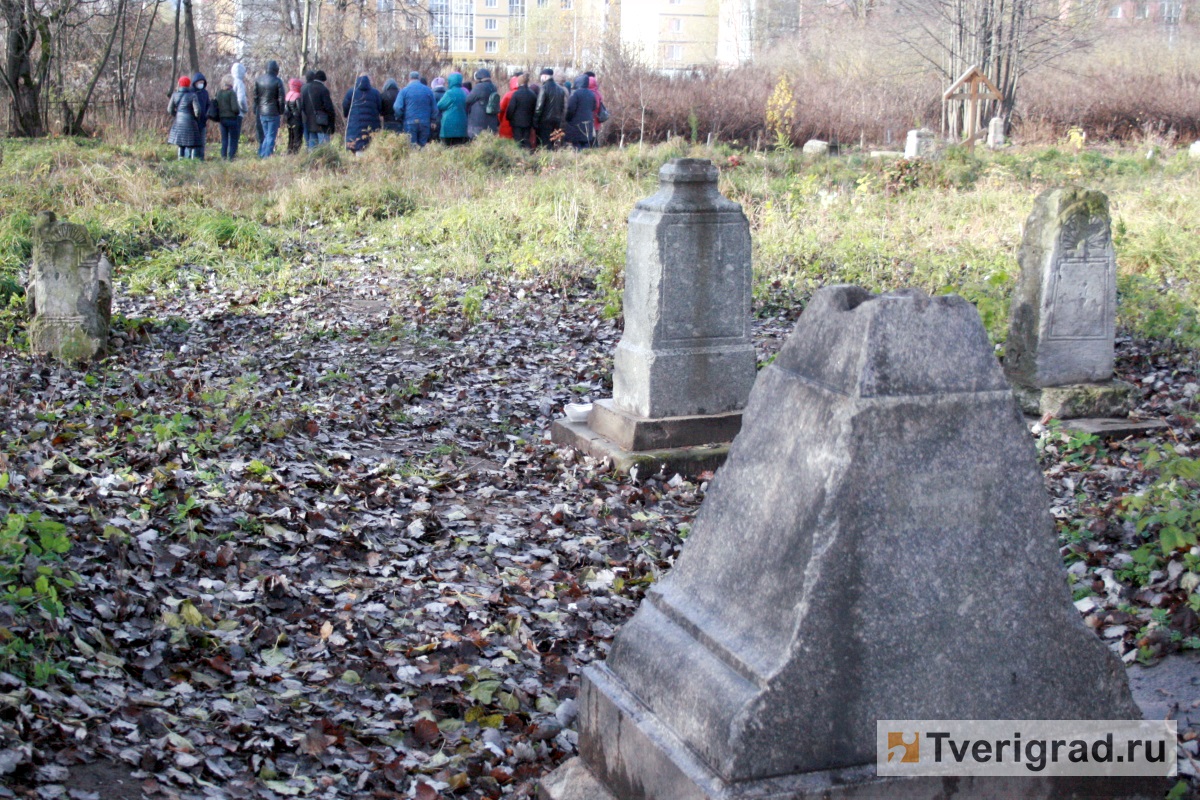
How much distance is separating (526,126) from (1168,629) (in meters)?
18.4

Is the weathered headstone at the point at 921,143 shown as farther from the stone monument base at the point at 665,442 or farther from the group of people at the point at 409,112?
the stone monument base at the point at 665,442

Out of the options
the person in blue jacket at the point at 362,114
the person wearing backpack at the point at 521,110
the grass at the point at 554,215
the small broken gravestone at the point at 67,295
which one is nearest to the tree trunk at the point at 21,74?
the grass at the point at 554,215

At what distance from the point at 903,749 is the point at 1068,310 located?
17.2 feet

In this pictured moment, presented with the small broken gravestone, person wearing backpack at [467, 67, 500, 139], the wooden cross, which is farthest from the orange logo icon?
the wooden cross

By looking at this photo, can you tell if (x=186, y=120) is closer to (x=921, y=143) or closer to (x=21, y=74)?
(x=21, y=74)

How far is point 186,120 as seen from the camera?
2098 cm

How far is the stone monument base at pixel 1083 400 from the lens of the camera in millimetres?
6840

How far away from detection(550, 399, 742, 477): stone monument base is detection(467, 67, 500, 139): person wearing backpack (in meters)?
15.5

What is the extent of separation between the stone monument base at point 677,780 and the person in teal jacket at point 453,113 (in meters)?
18.1

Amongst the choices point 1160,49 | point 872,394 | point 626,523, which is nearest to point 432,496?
point 626,523

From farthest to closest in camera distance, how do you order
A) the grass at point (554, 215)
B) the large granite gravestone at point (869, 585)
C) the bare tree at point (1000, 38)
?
the bare tree at point (1000, 38)
the grass at point (554, 215)
the large granite gravestone at point (869, 585)

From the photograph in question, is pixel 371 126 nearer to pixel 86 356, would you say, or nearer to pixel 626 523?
pixel 86 356

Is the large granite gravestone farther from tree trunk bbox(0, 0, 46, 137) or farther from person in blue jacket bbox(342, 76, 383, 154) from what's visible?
tree trunk bbox(0, 0, 46, 137)

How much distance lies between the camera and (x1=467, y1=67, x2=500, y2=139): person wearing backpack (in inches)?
837
